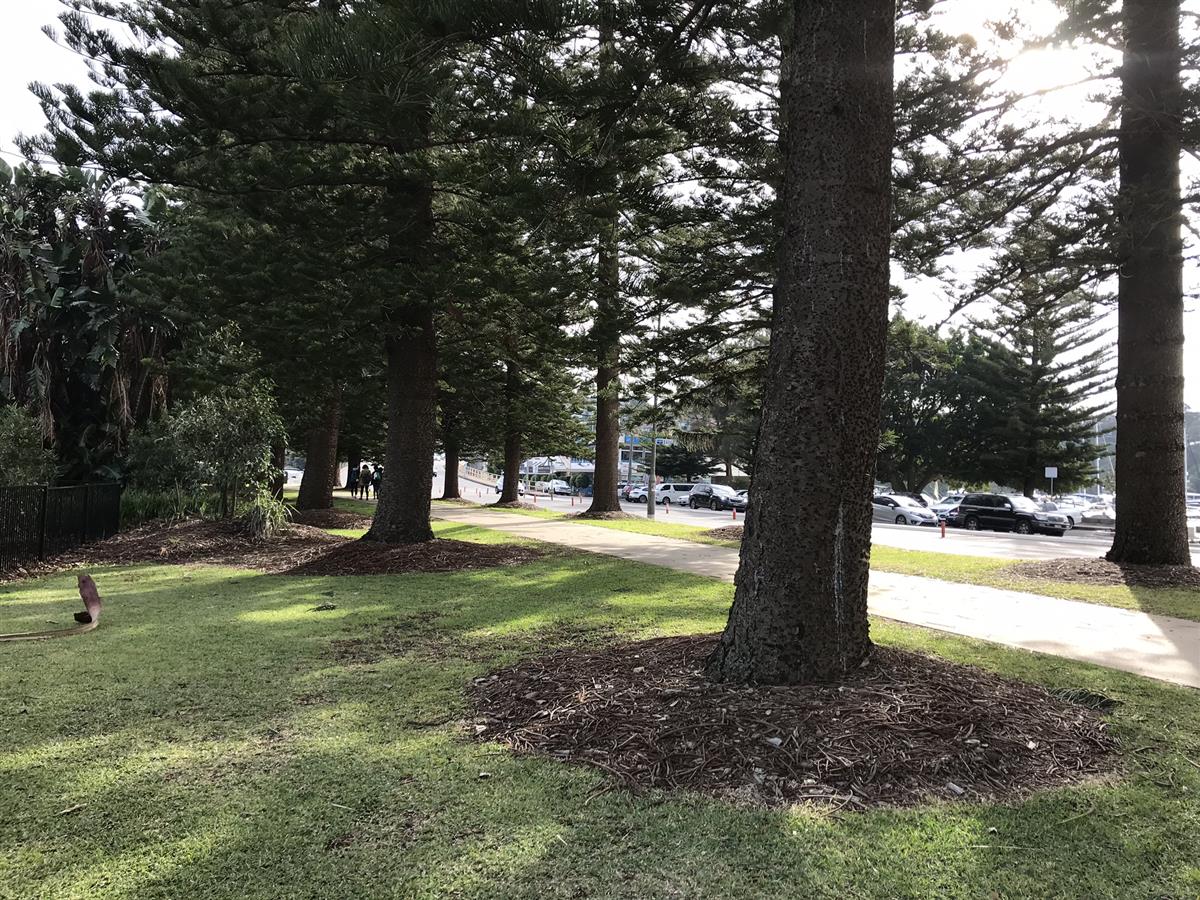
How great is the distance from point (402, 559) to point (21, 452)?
7.59 metres

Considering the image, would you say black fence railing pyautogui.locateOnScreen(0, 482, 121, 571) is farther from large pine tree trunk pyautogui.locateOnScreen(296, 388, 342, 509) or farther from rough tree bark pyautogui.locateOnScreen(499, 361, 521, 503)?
rough tree bark pyautogui.locateOnScreen(499, 361, 521, 503)

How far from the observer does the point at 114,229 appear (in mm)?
19000

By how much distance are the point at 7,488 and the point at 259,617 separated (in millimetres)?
5562

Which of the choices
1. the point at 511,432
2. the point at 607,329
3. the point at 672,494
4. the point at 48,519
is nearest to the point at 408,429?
the point at 607,329

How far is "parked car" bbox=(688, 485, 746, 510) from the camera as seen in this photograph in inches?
1700

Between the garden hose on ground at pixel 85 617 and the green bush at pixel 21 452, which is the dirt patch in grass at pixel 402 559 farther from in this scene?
the green bush at pixel 21 452

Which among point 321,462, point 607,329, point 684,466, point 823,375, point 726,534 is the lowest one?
point 726,534

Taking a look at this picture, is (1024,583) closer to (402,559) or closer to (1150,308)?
(1150,308)

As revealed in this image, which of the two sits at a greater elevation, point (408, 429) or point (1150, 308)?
point (1150, 308)

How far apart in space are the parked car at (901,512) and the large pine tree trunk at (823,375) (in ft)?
107

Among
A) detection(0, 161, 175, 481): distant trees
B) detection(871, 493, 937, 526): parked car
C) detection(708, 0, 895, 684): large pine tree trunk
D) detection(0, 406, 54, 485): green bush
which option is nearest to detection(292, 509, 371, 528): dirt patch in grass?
detection(0, 161, 175, 481): distant trees

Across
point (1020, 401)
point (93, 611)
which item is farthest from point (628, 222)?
point (1020, 401)

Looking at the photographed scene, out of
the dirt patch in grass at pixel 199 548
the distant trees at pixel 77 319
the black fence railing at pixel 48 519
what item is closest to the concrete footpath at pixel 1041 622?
the dirt patch in grass at pixel 199 548

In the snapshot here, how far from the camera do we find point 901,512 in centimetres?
3631
